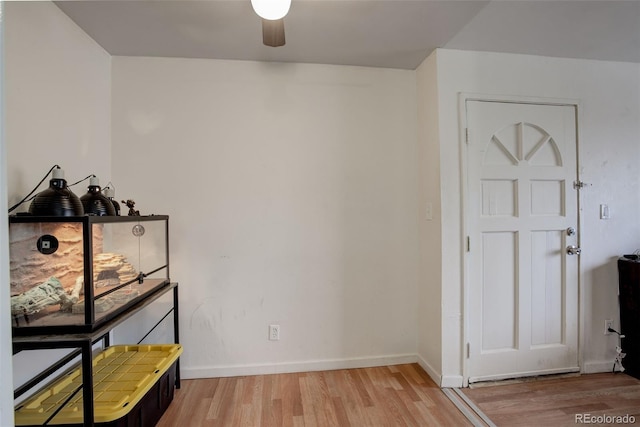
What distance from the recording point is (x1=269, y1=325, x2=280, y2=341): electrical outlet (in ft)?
7.06

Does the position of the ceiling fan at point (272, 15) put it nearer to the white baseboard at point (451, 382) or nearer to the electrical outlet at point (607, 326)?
the white baseboard at point (451, 382)

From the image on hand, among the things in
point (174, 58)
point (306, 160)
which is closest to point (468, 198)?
point (306, 160)

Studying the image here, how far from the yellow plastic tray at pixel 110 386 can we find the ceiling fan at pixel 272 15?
1924 millimetres

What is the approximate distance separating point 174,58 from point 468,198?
2439 millimetres

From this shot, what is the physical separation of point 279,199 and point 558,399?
2.38m

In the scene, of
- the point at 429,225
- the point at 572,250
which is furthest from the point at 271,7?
the point at 572,250

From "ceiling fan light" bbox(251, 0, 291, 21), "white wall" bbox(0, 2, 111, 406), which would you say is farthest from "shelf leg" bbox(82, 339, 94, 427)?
"ceiling fan light" bbox(251, 0, 291, 21)

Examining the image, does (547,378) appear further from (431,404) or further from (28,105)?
(28,105)

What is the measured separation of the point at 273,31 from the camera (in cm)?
135

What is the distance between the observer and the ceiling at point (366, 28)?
160cm

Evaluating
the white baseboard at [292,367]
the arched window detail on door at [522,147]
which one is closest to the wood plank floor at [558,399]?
the white baseboard at [292,367]

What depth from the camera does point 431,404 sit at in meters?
1.81

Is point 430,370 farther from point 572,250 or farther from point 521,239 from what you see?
point 572,250

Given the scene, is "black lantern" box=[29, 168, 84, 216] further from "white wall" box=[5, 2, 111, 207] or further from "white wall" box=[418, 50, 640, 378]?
"white wall" box=[418, 50, 640, 378]
